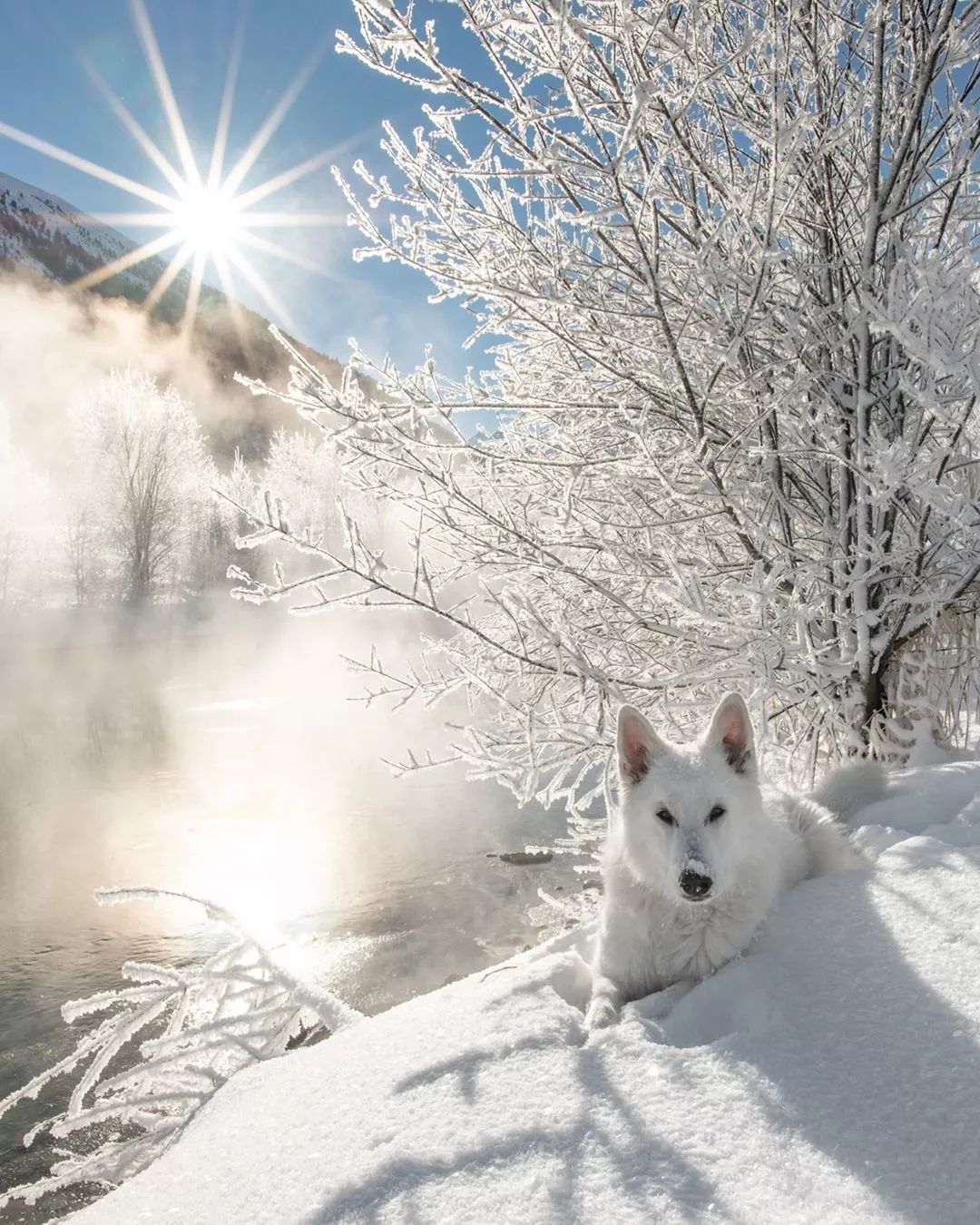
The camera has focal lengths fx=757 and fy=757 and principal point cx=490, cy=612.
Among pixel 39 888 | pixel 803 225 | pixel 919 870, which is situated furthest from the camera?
pixel 39 888

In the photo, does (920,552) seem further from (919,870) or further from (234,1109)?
(234,1109)

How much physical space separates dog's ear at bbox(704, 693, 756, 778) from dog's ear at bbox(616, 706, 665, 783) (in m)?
0.20

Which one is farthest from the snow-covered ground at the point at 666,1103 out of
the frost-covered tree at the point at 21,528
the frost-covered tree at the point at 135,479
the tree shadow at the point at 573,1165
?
the frost-covered tree at the point at 135,479

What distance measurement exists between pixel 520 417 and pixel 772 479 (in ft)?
5.90

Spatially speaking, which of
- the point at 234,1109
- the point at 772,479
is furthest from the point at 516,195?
the point at 234,1109

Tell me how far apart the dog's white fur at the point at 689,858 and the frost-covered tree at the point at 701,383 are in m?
0.51

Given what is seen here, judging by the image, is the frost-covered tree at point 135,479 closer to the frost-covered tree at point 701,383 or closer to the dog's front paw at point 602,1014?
the frost-covered tree at point 701,383

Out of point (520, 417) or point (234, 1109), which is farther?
point (520, 417)

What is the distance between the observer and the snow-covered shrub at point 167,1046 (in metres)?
2.76

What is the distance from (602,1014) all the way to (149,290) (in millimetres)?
92099

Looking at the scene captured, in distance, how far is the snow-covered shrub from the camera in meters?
2.76

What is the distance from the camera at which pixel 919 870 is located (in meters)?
2.43

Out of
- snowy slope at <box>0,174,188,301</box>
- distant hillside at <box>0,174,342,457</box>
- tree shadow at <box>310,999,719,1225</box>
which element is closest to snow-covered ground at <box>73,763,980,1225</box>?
tree shadow at <box>310,999,719,1225</box>

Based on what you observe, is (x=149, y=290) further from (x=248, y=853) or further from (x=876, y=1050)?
(x=876, y=1050)
